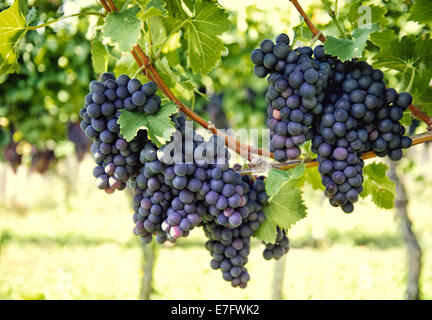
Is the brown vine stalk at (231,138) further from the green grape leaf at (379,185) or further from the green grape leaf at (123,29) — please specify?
the green grape leaf at (379,185)

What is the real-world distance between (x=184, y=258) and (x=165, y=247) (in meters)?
0.56

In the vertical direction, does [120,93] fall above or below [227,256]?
above

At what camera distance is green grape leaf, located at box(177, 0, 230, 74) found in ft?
3.58

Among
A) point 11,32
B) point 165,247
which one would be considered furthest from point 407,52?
point 165,247

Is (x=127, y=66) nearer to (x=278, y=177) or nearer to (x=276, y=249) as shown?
(x=278, y=177)

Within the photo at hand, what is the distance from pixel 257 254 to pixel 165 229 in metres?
4.82

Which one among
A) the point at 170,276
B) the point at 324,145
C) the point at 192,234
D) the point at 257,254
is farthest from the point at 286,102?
the point at 192,234

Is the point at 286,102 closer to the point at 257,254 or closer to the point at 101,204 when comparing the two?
the point at 257,254

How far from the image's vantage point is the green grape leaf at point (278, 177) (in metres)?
1.03

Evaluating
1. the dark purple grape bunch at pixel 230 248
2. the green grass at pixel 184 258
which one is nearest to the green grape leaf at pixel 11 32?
the dark purple grape bunch at pixel 230 248

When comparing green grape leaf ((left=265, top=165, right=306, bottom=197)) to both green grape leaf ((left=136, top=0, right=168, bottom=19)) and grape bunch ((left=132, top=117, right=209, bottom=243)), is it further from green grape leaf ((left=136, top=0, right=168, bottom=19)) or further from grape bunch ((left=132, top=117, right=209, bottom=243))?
green grape leaf ((left=136, top=0, right=168, bottom=19))

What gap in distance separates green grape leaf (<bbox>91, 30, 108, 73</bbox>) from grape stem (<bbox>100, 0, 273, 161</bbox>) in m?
0.27

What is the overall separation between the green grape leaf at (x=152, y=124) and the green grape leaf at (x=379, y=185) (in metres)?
0.72
